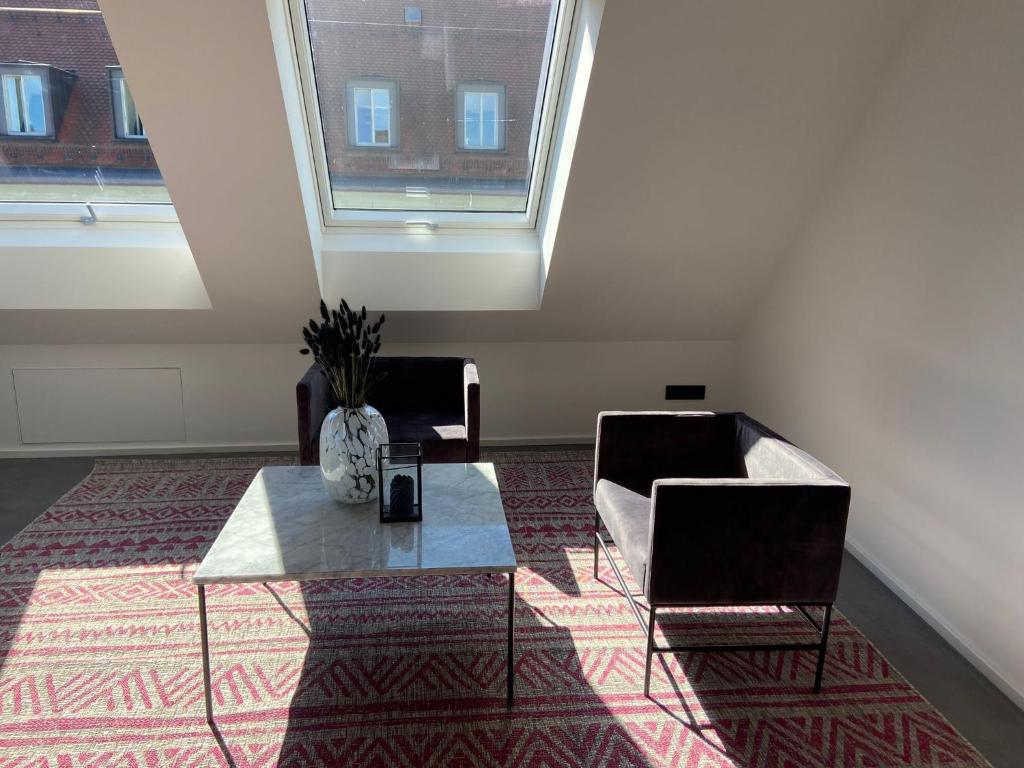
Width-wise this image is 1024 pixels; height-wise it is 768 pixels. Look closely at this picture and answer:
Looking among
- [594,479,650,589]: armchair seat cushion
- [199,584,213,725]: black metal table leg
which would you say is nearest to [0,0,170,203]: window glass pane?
[199,584,213,725]: black metal table leg

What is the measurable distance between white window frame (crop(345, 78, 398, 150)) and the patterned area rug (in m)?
2.10

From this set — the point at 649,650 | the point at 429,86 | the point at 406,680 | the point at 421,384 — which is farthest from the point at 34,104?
the point at 649,650

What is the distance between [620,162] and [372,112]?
125cm

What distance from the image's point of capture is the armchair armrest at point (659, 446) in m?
2.70

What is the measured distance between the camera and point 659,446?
2.72 m

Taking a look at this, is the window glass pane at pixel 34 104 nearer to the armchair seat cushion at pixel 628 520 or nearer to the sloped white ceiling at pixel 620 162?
the sloped white ceiling at pixel 620 162

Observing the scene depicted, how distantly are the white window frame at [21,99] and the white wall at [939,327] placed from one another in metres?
3.70

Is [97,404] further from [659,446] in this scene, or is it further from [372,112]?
→ [659,446]

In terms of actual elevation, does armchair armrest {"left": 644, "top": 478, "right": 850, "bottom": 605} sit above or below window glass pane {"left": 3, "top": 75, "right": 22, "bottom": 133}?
below

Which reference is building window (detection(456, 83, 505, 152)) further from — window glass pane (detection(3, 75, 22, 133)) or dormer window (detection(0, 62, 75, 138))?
window glass pane (detection(3, 75, 22, 133))

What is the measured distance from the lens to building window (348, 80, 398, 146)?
10.4 ft

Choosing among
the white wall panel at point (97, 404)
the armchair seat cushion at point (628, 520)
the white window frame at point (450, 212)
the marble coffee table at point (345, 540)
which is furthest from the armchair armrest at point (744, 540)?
the white wall panel at point (97, 404)

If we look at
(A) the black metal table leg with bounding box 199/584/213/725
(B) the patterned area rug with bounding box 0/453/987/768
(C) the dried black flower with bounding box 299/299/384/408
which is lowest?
(B) the patterned area rug with bounding box 0/453/987/768

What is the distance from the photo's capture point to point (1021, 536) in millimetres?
2111
